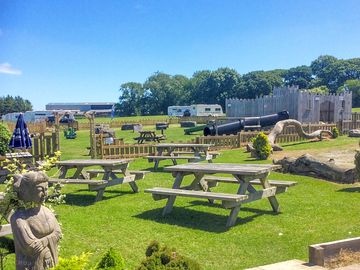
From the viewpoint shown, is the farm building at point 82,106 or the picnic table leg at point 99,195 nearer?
the picnic table leg at point 99,195

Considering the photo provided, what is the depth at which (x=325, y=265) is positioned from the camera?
518cm

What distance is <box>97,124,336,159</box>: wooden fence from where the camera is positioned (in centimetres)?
1762

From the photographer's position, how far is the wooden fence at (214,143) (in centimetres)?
1762

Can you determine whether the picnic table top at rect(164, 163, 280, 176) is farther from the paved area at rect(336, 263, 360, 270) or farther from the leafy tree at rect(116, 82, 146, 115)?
the leafy tree at rect(116, 82, 146, 115)

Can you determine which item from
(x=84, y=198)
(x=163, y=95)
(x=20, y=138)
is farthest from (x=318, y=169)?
(x=163, y=95)

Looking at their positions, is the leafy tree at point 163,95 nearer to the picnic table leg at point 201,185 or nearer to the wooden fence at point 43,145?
the wooden fence at point 43,145

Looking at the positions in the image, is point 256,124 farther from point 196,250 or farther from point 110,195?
point 196,250

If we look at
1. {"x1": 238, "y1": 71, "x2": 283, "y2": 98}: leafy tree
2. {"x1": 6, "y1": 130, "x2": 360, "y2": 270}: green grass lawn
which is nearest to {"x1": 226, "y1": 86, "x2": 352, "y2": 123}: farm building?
{"x1": 6, "y1": 130, "x2": 360, "y2": 270}: green grass lawn

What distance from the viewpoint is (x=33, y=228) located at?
372 cm

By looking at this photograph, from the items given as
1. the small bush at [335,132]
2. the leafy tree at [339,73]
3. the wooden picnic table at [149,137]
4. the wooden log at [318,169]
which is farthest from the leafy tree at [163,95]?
the wooden log at [318,169]

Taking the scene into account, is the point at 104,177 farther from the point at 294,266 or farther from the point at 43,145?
the point at 43,145

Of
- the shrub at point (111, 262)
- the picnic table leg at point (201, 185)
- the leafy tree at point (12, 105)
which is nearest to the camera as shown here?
the shrub at point (111, 262)

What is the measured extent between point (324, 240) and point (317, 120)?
76.4 ft

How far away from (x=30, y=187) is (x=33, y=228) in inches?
14.1
